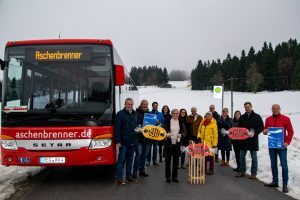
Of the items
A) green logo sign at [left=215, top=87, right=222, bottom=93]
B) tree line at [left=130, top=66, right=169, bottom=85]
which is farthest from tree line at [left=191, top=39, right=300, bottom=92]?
tree line at [left=130, top=66, right=169, bottom=85]

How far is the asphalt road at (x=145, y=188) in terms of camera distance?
6672mm

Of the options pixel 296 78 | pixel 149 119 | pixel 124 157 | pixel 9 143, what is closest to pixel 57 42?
pixel 9 143

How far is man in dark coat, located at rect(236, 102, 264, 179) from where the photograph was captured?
871cm

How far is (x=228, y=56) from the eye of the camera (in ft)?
376

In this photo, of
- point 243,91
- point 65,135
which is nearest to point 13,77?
point 65,135

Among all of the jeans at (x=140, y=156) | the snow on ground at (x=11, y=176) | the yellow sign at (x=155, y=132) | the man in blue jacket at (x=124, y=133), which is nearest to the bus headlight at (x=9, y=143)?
the snow on ground at (x=11, y=176)

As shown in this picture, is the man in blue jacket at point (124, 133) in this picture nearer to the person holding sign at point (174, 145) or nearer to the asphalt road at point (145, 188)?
the asphalt road at point (145, 188)

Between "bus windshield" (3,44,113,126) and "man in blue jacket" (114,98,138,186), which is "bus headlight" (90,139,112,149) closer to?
"man in blue jacket" (114,98,138,186)

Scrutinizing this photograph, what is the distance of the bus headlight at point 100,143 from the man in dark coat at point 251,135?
367 cm

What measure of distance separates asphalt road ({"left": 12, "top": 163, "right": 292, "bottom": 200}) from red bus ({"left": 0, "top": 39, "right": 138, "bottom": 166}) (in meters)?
0.61

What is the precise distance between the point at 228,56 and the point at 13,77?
11205cm

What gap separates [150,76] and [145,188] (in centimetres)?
18469

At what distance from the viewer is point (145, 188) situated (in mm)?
7430

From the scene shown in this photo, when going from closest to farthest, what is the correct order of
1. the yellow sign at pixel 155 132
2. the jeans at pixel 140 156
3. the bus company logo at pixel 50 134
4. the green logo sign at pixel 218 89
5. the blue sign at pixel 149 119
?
the bus company logo at pixel 50 134
the yellow sign at pixel 155 132
the jeans at pixel 140 156
the blue sign at pixel 149 119
the green logo sign at pixel 218 89
